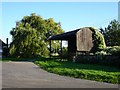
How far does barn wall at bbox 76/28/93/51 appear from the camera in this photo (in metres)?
44.7

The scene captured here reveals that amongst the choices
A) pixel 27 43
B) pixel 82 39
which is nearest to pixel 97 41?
pixel 82 39

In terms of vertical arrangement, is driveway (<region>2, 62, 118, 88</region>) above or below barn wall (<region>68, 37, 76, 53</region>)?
below

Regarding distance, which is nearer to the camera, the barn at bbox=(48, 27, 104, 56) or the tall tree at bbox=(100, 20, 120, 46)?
the barn at bbox=(48, 27, 104, 56)

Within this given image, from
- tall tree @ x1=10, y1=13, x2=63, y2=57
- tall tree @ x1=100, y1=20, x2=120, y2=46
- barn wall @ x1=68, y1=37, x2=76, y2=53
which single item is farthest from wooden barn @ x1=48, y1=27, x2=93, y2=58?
tall tree @ x1=100, y1=20, x2=120, y2=46

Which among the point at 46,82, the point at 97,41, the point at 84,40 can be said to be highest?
the point at 84,40

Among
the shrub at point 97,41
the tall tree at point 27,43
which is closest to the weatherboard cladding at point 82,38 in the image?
the shrub at point 97,41

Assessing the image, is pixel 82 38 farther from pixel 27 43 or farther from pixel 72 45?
pixel 27 43

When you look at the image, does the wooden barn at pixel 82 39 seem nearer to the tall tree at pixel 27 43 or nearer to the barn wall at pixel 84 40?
the barn wall at pixel 84 40

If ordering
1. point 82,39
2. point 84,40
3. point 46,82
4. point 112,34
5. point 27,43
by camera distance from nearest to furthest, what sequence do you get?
point 46,82, point 82,39, point 84,40, point 27,43, point 112,34

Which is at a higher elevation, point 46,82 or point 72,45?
point 72,45

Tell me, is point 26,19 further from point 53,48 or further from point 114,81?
point 114,81

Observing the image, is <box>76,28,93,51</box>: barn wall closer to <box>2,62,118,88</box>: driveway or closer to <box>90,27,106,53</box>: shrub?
<box>90,27,106,53</box>: shrub

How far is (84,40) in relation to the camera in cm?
4528

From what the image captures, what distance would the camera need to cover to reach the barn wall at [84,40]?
44656 millimetres
